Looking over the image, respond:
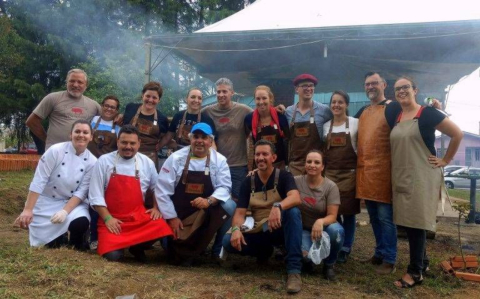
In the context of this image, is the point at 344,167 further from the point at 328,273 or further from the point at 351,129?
the point at 328,273

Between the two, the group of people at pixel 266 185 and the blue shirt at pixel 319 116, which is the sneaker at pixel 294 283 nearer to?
the group of people at pixel 266 185

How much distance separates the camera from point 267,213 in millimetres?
3982

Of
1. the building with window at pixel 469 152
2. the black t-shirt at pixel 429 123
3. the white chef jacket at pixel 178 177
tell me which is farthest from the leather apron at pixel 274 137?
the building with window at pixel 469 152

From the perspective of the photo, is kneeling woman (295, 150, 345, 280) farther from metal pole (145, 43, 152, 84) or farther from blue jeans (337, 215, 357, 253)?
metal pole (145, 43, 152, 84)

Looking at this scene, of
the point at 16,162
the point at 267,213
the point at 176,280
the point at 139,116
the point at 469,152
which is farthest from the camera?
the point at 469,152

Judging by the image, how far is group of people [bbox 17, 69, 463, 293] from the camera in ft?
12.5

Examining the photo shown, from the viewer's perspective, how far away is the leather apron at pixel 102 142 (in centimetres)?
488

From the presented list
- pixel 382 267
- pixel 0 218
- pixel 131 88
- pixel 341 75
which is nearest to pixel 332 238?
pixel 382 267

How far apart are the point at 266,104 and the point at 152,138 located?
1.29m

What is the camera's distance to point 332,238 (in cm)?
387

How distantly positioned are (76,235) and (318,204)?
2228 mm

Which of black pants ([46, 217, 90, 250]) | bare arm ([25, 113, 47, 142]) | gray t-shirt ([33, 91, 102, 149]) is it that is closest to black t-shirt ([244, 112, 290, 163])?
gray t-shirt ([33, 91, 102, 149])

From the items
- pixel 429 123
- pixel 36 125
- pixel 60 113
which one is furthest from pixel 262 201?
pixel 36 125

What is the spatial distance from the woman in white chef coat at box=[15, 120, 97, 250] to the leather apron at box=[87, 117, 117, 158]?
48 cm
